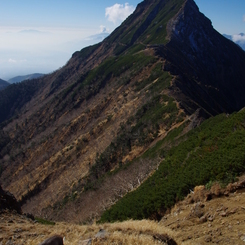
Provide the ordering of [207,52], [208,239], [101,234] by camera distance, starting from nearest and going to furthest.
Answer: [101,234] → [208,239] → [207,52]

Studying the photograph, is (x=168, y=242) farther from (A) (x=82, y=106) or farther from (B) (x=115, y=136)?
(A) (x=82, y=106)

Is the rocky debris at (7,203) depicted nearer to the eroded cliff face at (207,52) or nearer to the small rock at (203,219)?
the small rock at (203,219)

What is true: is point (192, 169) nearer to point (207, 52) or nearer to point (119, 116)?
point (119, 116)

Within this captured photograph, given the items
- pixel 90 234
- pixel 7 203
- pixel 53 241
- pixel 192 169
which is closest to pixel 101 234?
pixel 90 234

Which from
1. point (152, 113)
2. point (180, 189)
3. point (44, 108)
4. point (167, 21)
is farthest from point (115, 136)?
point (167, 21)

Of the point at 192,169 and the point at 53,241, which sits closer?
the point at 53,241

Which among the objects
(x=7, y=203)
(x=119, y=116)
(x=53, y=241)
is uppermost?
(x=119, y=116)
